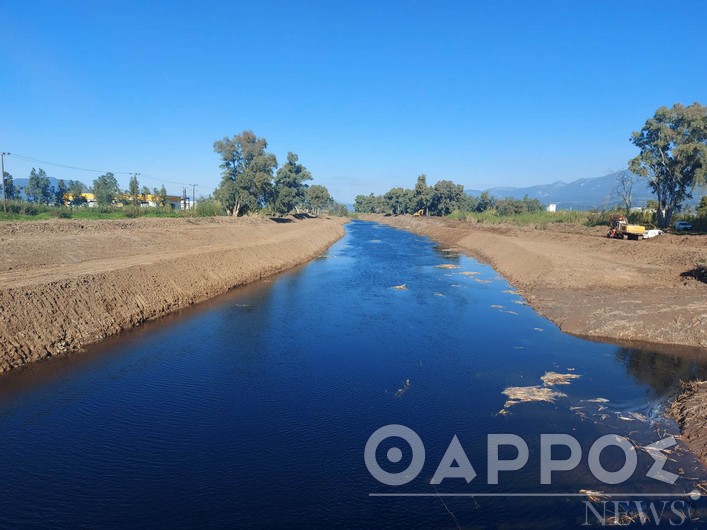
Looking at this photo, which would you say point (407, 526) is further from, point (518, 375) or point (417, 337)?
point (417, 337)

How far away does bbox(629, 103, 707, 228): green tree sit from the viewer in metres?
36.7

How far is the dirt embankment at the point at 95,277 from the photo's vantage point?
39.5 feet

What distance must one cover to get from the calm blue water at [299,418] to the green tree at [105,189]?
218 feet

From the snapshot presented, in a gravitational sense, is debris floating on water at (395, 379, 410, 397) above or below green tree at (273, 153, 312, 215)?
→ below

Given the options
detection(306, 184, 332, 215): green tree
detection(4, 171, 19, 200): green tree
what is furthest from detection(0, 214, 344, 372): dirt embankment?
detection(306, 184, 332, 215): green tree

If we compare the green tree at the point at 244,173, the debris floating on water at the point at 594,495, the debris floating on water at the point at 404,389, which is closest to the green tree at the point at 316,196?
the green tree at the point at 244,173

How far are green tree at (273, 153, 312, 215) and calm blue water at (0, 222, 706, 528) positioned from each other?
49.6 meters

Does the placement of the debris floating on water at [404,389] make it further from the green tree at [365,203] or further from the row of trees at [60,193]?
the green tree at [365,203]

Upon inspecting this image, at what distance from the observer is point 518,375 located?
458 inches

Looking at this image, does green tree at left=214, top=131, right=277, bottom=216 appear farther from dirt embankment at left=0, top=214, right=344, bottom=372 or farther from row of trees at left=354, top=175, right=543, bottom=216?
row of trees at left=354, top=175, right=543, bottom=216

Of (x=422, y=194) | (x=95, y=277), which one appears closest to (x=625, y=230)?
(x=95, y=277)

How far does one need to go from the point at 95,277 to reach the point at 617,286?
75.7ft

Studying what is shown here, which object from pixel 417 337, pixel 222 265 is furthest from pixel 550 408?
pixel 222 265

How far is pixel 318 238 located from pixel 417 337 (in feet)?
123
